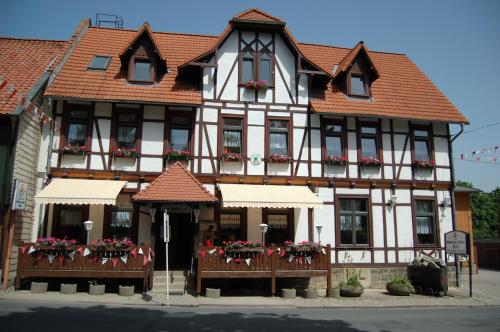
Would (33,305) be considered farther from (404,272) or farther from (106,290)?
(404,272)

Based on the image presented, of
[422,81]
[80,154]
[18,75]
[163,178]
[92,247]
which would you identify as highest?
[422,81]

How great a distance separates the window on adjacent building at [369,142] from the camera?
1872 cm

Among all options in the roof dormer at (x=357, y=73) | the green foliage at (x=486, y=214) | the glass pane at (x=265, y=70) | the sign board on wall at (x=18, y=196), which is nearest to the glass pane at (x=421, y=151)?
the roof dormer at (x=357, y=73)

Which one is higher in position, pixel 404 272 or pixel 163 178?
pixel 163 178

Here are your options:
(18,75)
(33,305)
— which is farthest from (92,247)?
(18,75)

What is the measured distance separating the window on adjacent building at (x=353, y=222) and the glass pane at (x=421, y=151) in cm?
335

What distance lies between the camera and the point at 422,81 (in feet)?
71.2

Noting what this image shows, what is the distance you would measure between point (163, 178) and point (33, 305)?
5.85m

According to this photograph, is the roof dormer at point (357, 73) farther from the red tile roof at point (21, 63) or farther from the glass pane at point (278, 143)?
the red tile roof at point (21, 63)

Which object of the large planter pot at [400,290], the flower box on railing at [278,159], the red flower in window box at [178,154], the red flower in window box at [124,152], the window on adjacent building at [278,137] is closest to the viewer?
the large planter pot at [400,290]

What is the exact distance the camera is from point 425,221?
1878 cm

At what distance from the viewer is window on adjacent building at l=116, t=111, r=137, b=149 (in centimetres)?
1698

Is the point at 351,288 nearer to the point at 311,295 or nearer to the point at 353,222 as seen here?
the point at 311,295

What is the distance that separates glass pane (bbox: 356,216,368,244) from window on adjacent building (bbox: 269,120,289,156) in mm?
4223
